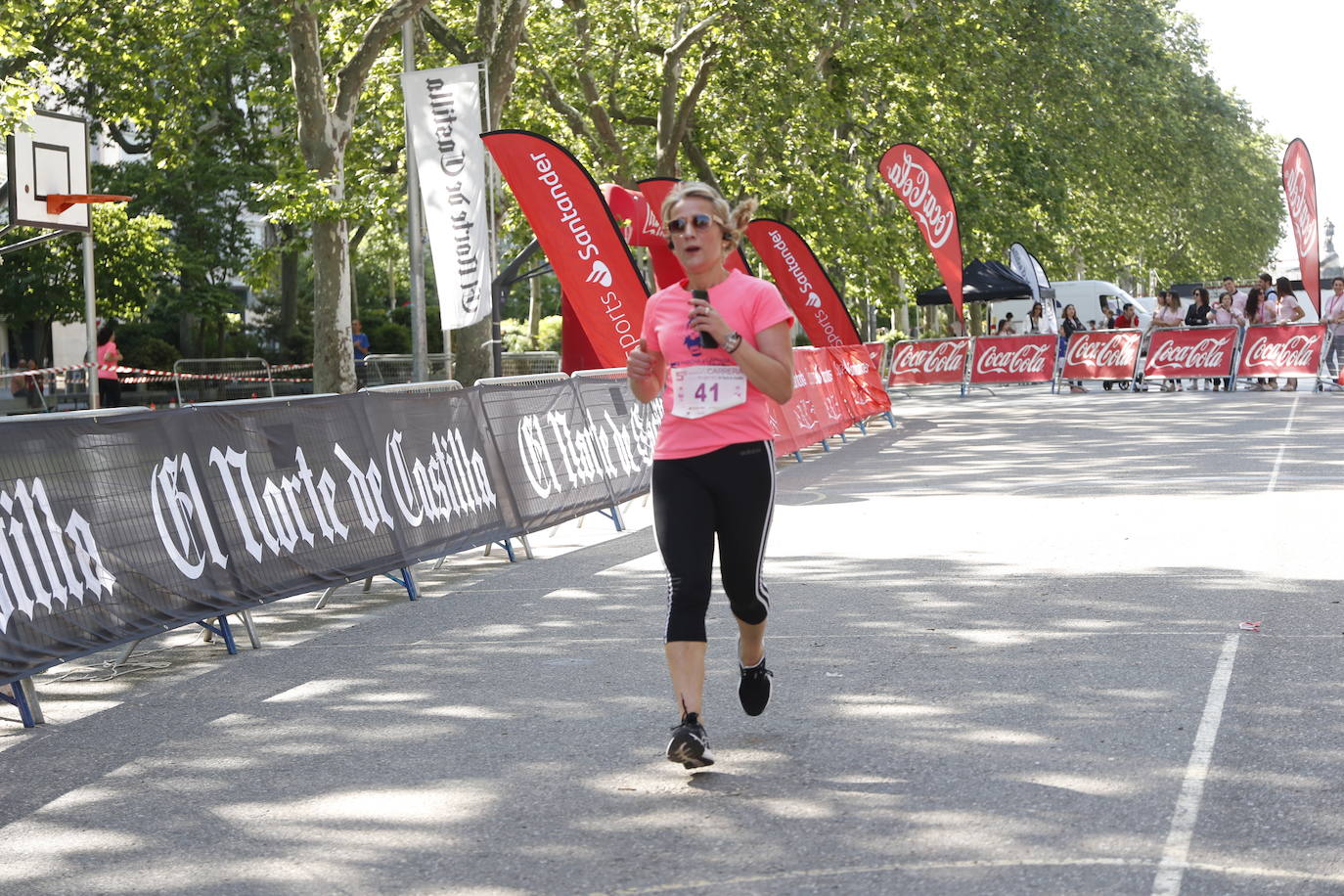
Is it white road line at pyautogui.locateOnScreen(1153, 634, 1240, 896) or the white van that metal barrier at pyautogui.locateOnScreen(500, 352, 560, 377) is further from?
white road line at pyautogui.locateOnScreen(1153, 634, 1240, 896)

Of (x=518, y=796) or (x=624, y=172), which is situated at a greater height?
(x=624, y=172)

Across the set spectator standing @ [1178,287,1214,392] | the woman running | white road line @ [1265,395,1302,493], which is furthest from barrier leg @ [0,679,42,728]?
spectator standing @ [1178,287,1214,392]

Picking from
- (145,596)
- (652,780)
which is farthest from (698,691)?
(145,596)

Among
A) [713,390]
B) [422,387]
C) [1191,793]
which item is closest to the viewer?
[1191,793]

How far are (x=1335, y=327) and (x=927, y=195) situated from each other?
7.06 meters

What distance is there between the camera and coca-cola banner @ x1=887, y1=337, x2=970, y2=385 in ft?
114

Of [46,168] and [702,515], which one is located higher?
[46,168]

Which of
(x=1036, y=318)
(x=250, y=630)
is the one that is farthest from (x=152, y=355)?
(x=250, y=630)

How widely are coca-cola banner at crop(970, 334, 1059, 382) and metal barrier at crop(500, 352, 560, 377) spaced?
12.3 metres

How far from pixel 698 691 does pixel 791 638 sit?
2567mm

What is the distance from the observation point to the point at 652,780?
5703 millimetres

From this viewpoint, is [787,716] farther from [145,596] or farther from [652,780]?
[145,596]

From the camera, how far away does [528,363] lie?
152ft

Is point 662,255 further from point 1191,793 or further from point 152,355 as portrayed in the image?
point 152,355
